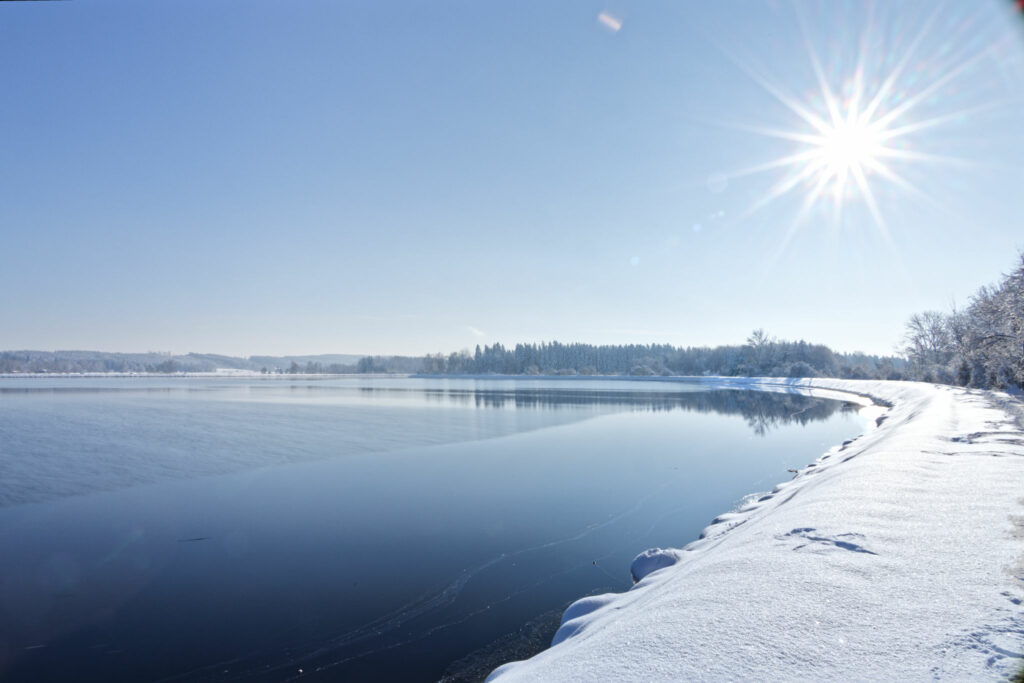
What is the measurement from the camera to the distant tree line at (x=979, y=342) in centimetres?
2242

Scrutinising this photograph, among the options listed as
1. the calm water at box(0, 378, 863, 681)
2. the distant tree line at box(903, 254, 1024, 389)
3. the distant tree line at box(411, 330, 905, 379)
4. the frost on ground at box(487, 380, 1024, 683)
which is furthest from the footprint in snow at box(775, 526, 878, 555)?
the distant tree line at box(411, 330, 905, 379)

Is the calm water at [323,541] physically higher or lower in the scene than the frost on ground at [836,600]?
lower

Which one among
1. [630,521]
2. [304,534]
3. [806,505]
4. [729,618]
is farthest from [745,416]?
[729,618]

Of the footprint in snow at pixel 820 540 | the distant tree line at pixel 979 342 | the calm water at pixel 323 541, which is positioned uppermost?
the distant tree line at pixel 979 342

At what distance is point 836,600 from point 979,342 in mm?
33949

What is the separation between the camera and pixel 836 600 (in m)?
3.81

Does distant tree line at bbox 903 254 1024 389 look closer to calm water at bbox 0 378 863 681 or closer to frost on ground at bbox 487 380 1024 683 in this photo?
calm water at bbox 0 378 863 681

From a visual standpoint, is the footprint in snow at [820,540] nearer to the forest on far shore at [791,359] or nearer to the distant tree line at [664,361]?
the forest on far shore at [791,359]

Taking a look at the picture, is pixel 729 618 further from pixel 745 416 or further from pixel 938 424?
pixel 745 416

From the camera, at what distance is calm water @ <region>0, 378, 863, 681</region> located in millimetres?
5590

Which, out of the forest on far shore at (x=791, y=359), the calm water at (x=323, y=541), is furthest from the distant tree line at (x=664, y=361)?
the calm water at (x=323, y=541)

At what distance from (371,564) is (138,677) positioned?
3.08m

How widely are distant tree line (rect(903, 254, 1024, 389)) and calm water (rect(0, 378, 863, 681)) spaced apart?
1181 centimetres

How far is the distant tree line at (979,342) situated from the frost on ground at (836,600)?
824 inches
